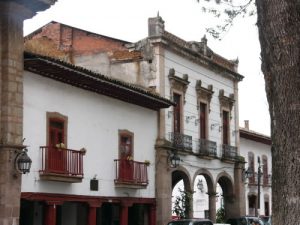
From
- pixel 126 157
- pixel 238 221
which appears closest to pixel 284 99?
pixel 126 157

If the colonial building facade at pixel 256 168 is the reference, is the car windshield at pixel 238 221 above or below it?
below

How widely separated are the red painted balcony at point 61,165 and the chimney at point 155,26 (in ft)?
26.3

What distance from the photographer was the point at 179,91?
28.4m

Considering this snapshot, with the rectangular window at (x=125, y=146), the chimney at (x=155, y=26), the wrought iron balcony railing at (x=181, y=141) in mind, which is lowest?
the rectangular window at (x=125, y=146)

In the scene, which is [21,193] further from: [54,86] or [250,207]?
[250,207]

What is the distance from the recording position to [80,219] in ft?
81.2

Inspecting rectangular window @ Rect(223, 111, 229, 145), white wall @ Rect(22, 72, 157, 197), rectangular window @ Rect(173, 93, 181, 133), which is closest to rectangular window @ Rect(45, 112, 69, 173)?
white wall @ Rect(22, 72, 157, 197)

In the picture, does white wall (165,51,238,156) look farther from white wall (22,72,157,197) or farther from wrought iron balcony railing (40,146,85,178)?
wrought iron balcony railing (40,146,85,178)

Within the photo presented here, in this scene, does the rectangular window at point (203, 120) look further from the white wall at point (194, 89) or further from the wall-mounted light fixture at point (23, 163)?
the wall-mounted light fixture at point (23, 163)

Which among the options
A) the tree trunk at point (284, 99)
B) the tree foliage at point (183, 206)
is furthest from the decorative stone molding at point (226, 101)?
the tree trunk at point (284, 99)

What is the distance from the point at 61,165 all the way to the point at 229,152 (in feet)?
47.7

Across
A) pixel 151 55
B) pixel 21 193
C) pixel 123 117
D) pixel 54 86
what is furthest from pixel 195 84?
pixel 21 193

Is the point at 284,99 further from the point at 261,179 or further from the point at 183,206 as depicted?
the point at 261,179

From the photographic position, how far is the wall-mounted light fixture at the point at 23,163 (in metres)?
17.4
